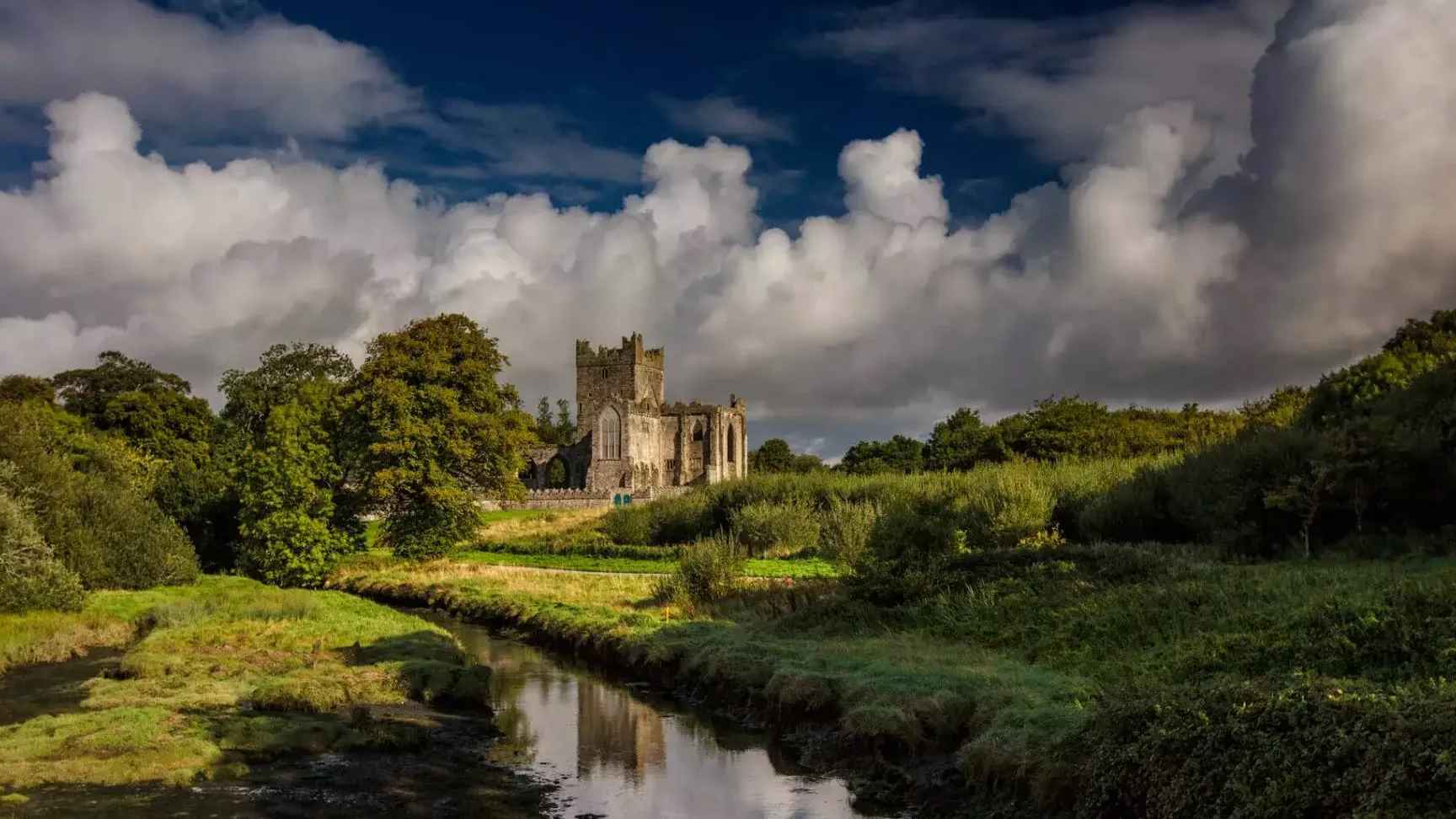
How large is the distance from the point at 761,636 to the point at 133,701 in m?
11.0

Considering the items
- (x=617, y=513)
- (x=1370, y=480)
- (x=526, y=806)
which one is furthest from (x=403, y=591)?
(x=1370, y=480)

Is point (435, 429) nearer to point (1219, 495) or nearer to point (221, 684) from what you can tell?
point (221, 684)

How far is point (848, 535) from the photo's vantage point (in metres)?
30.2

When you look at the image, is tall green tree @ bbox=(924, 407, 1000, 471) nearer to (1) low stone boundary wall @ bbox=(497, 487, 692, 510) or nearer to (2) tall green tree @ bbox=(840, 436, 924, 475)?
(2) tall green tree @ bbox=(840, 436, 924, 475)

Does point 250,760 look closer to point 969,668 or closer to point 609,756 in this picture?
point 609,756

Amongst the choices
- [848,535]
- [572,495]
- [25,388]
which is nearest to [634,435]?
[572,495]

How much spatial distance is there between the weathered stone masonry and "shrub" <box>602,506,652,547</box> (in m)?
28.9

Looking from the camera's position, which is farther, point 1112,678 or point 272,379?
point 272,379

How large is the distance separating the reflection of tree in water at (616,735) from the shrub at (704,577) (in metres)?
6.40

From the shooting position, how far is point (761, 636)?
68.8 feet

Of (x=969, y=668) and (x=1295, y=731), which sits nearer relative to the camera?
(x=1295, y=731)

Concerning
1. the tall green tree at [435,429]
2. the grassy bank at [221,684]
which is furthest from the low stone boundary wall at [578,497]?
the grassy bank at [221,684]

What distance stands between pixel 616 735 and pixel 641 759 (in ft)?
5.15

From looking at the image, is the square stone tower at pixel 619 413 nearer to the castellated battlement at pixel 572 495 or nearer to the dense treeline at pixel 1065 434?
the castellated battlement at pixel 572 495
